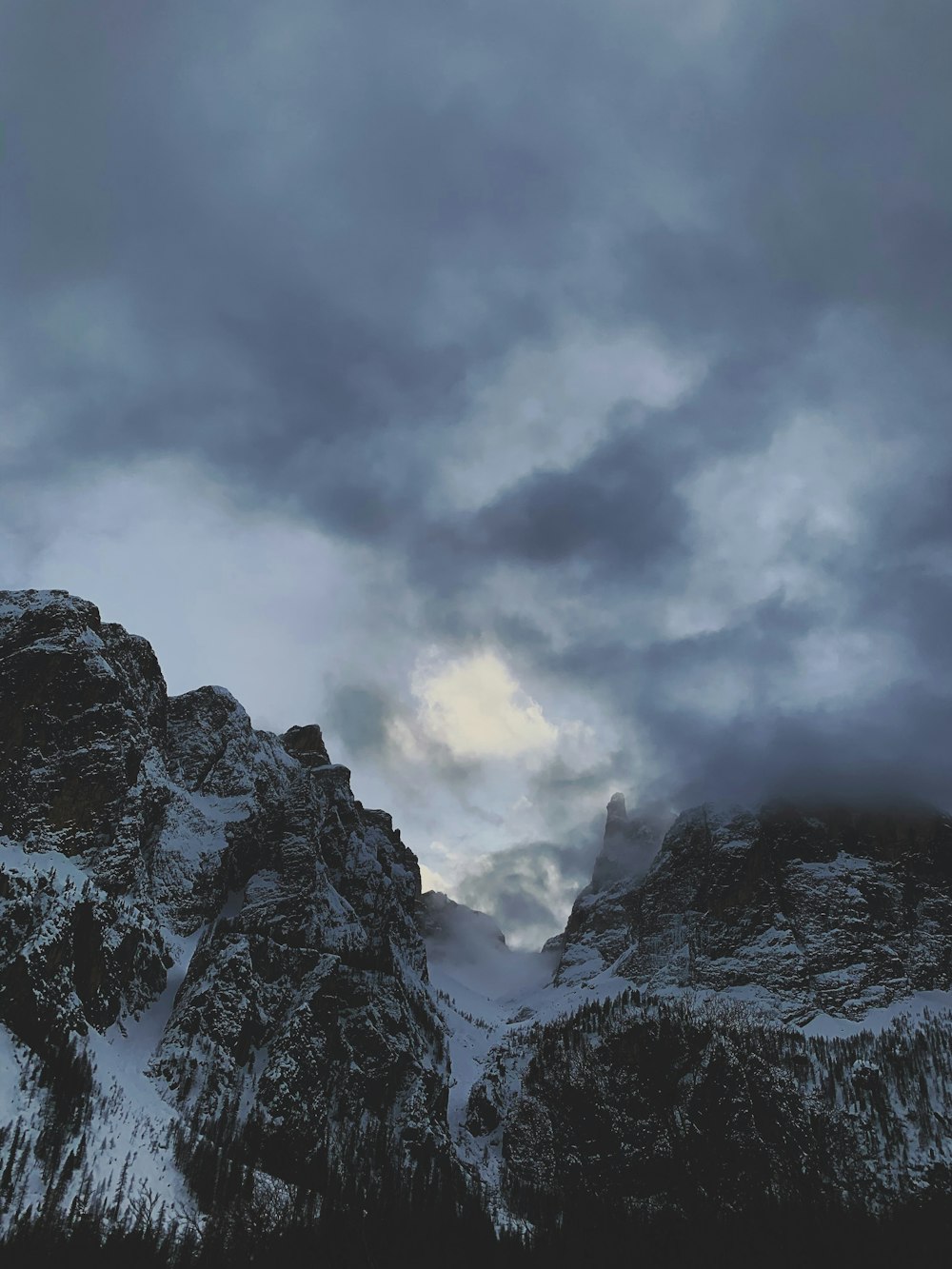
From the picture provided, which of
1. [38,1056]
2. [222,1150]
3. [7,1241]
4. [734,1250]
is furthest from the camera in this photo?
[734,1250]

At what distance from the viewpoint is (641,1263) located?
604 feet

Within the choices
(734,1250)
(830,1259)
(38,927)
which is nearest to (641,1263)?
(734,1250)

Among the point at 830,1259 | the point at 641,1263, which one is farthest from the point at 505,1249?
the point at 830,1259

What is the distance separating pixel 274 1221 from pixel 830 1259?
108299mm

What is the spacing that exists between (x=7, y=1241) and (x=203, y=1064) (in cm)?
6867

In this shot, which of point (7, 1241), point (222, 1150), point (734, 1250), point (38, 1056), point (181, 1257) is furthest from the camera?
point (734, 1250)

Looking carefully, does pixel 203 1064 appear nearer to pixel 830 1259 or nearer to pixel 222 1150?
pixel 222 1150

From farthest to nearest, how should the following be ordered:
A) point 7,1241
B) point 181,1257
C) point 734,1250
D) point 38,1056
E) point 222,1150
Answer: point 734,1250
point 222,1150
point 38,1056
point 181,1257
point 7,1241

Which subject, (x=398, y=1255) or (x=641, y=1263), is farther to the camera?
(x=641, y=1263)

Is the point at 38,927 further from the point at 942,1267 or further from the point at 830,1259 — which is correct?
the point at 942,1267

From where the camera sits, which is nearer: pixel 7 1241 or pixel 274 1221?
pixel 7 1241

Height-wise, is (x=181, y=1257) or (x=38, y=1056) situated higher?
(x=38, y=1056)

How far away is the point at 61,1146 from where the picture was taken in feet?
508

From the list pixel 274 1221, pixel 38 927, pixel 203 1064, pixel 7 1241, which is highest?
pixel 38 927
